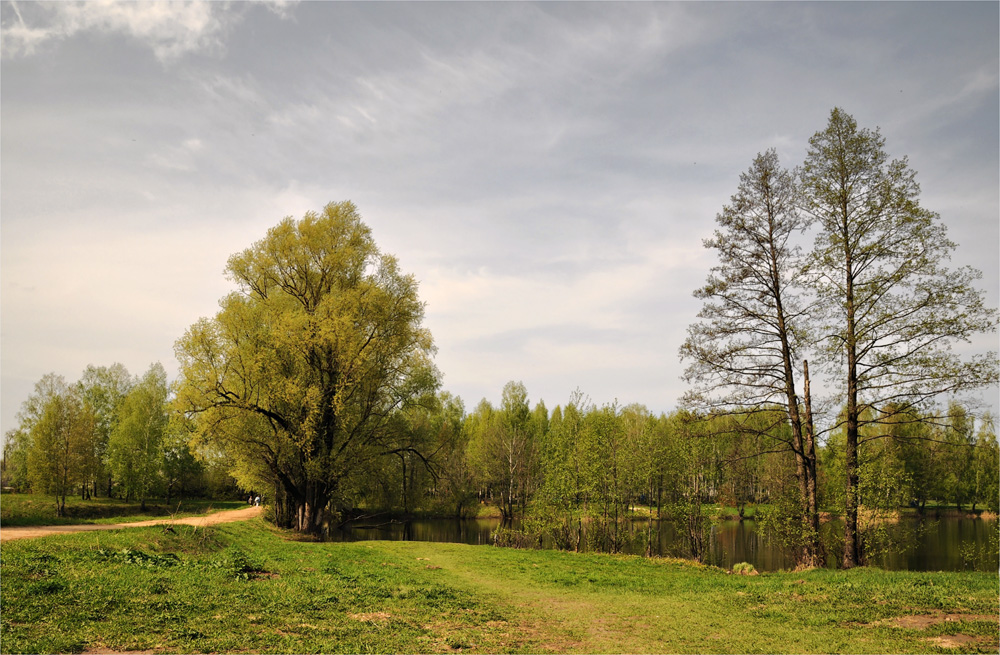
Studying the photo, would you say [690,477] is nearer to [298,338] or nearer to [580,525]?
[580,525]

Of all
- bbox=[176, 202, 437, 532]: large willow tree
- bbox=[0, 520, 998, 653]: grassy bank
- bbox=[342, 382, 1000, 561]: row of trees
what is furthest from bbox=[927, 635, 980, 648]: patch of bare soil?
bbox=[176, 202, 437, 532]: large willow tree

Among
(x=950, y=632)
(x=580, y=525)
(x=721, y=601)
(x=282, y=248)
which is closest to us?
(x=950, y=632)

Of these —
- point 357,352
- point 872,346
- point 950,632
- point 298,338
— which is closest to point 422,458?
point 357,352


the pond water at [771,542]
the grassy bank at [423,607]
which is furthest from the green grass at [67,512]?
the grassy bank at [423,607]

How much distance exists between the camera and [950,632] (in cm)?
962

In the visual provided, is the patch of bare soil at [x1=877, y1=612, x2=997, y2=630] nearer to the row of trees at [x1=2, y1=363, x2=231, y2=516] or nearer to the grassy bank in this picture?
the grassy bank

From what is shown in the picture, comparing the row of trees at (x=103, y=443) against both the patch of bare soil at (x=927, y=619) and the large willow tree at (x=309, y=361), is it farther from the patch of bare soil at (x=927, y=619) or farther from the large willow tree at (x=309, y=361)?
the patch of bare soil at (x=927, y=619)

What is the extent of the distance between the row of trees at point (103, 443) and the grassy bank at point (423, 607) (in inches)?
526

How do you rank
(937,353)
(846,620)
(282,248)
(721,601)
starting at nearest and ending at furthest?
1. (846,620)
2. (721,601)
3. (937,353)
4. (282,248)

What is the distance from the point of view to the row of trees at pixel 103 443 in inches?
1474

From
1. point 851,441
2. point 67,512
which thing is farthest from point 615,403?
point 67,512

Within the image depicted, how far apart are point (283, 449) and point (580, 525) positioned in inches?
620

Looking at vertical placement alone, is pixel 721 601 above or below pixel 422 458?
below

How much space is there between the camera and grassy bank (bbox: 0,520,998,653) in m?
8.78
